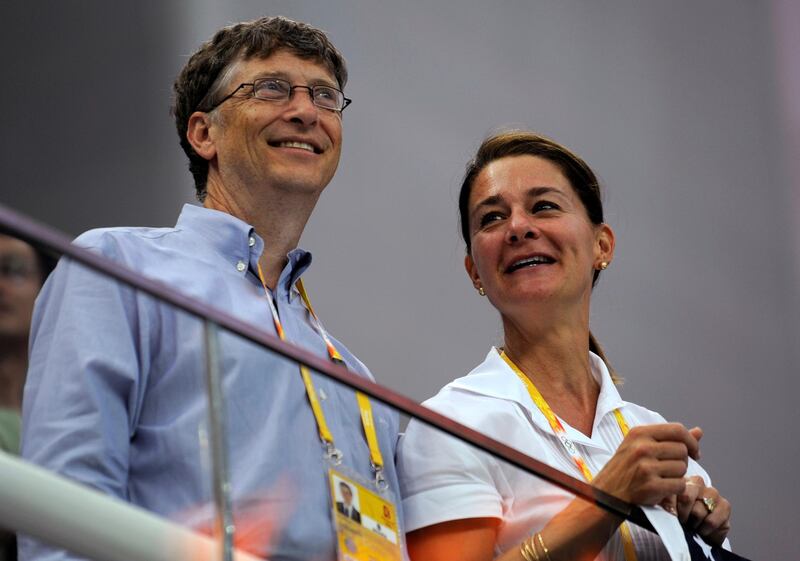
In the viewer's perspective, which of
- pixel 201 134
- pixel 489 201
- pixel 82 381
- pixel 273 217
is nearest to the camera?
pixel 82 381

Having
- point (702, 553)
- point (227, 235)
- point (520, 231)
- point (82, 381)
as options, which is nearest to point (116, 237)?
point (227, 235)

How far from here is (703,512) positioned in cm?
159

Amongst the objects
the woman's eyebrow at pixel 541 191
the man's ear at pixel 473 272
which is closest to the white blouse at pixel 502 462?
the man's ear at pixel 473 272

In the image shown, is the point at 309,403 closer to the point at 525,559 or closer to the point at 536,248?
the point at 525,559

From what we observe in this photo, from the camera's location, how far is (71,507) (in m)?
0.95

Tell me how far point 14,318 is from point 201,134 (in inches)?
48.0

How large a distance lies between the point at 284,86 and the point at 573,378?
718 mm

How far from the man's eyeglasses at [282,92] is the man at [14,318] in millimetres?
1131

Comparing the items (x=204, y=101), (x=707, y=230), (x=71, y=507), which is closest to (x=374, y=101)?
(x=707, y=230)

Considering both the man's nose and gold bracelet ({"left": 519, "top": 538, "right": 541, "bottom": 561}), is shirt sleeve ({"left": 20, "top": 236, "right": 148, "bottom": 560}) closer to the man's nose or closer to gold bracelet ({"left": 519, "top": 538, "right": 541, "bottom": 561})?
gold bracelet ({"left": 519, "top": 538, "right": 541, "bottom": 561})

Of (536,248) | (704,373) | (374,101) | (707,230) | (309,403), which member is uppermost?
(374,101)

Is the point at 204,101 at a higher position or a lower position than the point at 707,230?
lower

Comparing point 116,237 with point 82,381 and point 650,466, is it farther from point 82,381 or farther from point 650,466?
point 650,466

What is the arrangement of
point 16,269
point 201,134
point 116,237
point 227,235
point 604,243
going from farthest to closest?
point 604,243, point 201,134, point 227,235, point 116,237, point 16,269
